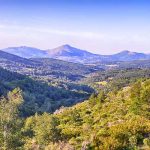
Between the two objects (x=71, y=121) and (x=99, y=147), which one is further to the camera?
(x=71, y=121)

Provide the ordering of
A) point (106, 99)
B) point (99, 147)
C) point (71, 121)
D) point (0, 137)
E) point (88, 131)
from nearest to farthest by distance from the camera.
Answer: point (0, 137), point (99, 147), point (88, 131), point (71, 121), point (106, 99)

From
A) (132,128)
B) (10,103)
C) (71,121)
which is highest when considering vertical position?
(10,103)

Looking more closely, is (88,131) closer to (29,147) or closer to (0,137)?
(29,147)

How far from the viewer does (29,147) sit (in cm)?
6338

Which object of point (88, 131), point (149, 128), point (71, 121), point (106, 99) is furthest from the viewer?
point (106, 99)

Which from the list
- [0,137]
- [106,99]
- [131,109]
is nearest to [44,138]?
[0,137]

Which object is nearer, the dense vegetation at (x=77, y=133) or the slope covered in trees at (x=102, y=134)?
the dense vegetation at (x=77, y=133)

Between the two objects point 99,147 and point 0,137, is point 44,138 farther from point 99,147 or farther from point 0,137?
point 0,137

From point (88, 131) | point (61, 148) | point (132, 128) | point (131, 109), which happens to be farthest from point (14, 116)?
point (131, 109)

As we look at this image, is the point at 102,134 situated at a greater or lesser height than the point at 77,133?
greater

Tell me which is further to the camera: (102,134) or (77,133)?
(77,133)

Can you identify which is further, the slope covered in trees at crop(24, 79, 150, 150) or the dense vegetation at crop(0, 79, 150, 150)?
the slope covered in trees at crop(24, 79, 150, 150)

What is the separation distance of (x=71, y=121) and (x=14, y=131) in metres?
48.2

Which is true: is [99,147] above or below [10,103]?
below
